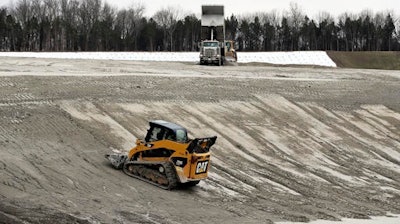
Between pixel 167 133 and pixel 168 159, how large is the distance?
2.64 ft

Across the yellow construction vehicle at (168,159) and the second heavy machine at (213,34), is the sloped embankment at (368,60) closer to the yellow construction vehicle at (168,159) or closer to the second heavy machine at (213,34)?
the second heavy machine at (213,34)

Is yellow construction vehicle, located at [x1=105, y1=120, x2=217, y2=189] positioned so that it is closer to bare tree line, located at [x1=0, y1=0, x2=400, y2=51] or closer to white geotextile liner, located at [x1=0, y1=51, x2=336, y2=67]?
white geotextile liner, located at [x1=0, y1=51, x2=336, y2=67]

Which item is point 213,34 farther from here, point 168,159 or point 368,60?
point 168,159

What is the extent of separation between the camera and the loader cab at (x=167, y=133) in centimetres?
1689

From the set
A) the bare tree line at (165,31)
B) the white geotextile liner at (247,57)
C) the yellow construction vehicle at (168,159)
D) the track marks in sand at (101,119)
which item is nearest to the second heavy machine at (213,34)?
the white geotextile liner at (247,57)

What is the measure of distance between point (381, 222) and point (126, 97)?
1324 centimetres

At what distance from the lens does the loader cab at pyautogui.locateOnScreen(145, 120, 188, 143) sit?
55.4 ft

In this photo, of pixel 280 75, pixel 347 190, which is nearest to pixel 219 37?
pixel 280 75

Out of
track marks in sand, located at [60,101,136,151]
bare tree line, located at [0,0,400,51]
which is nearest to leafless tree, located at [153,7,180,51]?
bare tree line, located at [0,0,400,51]

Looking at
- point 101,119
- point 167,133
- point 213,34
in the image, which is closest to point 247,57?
point 213,34

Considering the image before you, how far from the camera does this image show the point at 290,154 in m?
23.4

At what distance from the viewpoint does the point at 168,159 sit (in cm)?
1672

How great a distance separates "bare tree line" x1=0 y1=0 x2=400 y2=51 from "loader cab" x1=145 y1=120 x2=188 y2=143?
7531 cm

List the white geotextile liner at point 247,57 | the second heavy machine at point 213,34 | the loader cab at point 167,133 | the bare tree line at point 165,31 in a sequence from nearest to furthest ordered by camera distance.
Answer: the loader cab at point 167,133, the second heavy machine at point 213,34, the white geotextile liner at point 247,57, the bare tree line at point 165,31
